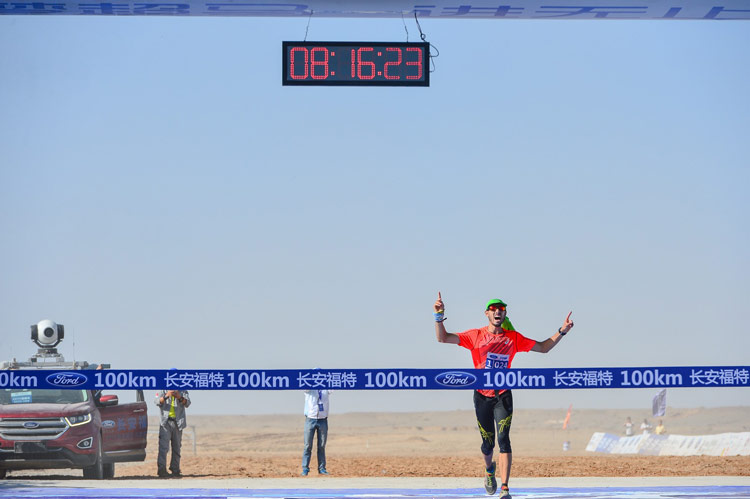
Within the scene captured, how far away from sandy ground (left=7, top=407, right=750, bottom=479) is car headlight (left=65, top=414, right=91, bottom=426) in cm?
288

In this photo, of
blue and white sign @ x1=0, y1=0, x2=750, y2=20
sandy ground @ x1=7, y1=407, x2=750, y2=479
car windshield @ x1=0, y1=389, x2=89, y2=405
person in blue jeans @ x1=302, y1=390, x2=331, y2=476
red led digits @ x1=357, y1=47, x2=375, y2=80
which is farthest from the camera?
sandy ground @ x1=7, y1=407, x2=750, y2=479

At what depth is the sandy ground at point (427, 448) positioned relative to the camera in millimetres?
23484

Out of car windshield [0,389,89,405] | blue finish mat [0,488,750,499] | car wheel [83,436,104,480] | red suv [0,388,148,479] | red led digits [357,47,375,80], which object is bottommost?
blue finish mat [0,488,750,499]

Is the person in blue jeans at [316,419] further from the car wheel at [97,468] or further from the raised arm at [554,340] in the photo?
the raised arm at [554,340]

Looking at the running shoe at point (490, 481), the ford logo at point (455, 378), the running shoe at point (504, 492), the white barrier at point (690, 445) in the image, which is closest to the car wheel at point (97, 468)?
the ford logo at point (455, 378)

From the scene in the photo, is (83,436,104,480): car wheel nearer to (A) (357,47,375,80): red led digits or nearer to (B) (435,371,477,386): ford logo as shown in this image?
(B) (435,371,477,386): ford logo

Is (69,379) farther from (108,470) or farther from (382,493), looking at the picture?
(108,470)

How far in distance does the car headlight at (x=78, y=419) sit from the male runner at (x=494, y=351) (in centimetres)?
777

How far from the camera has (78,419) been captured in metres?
18.7

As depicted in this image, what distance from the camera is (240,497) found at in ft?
47.1

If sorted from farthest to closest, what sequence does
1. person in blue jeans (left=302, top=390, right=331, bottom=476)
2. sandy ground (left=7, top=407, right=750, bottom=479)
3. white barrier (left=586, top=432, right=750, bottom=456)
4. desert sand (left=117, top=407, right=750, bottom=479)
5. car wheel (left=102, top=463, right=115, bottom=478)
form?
white barrier (left=586, top=432, right=750, bottom=456) → desert sand (left=117, top=407, right=750, bottom=479) → sandy ground (left=7, top=407, right=750, bottom=479) → person in blue jeans (left=302, top=390, right=331, bottom=476) → car wheel (left=102, top=463, right=115, bottom=478)

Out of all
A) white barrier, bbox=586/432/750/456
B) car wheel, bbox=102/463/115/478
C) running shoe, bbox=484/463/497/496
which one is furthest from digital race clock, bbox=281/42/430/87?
white barrier, bbox=586/432/750/456

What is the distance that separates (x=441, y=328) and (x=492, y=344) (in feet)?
2.22

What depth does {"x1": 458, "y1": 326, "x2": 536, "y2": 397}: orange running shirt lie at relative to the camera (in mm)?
13219
